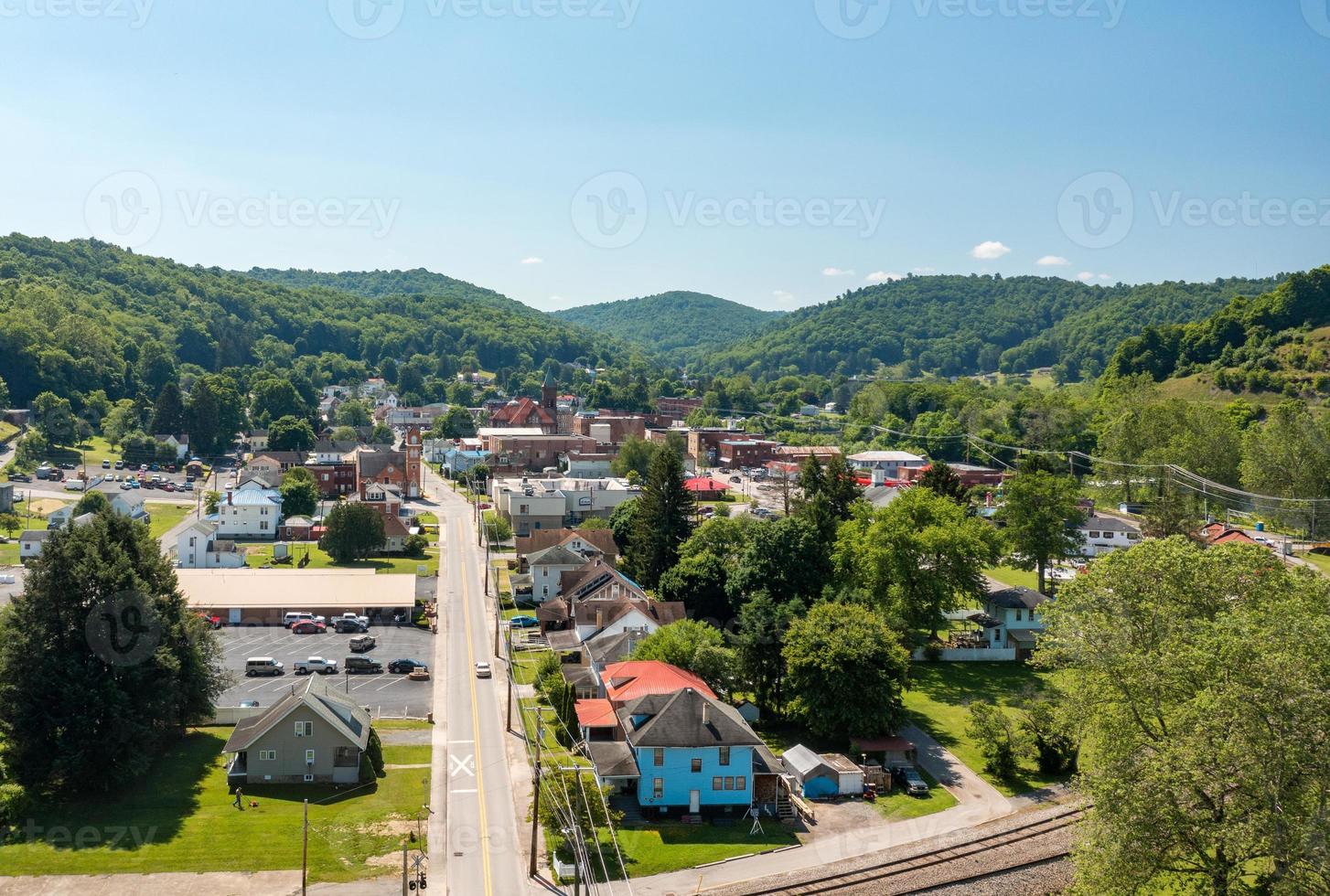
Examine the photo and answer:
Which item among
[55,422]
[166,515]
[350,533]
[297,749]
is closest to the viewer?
[297,749]

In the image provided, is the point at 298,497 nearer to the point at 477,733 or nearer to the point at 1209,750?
Result: the point at 477,733

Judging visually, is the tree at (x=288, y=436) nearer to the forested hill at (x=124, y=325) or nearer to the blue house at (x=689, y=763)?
the forested hill at (x=124, y=325)

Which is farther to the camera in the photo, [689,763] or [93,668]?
[93,668]

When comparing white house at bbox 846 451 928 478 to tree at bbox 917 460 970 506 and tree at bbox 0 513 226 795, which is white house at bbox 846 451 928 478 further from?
tree at bbox 0 513 226 795

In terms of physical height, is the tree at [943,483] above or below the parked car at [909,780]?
above

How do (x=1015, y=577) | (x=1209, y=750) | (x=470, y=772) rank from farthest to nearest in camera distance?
(x=1015, y=577) → (x=470, y=772) → (x=1209, y=750)

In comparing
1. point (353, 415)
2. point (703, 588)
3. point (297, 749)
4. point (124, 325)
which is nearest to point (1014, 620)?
point (703, 588)

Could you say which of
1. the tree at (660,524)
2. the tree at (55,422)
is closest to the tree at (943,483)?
the tree at (660,524)
